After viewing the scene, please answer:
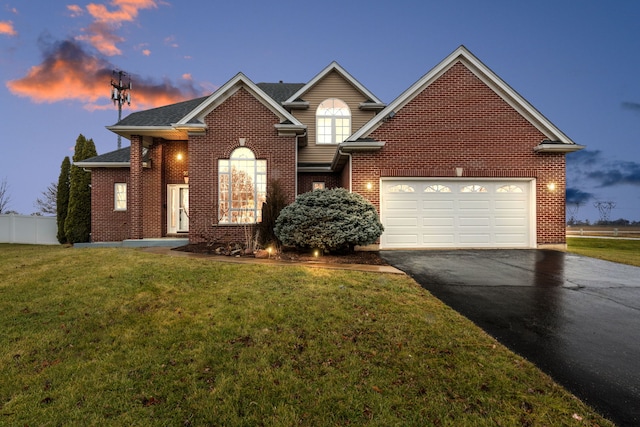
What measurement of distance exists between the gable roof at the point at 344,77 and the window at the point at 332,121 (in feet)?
3.60

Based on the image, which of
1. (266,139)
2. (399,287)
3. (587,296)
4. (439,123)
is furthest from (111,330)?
(439,123)

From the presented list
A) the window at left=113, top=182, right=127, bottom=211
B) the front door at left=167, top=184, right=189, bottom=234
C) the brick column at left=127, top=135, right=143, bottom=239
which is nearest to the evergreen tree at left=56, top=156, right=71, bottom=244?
the window at left=113, top=182, right=127, bottom=211

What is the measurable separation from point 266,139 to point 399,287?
868 centimetres

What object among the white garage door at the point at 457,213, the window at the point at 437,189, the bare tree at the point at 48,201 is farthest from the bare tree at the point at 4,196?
the window at the point at 437,189

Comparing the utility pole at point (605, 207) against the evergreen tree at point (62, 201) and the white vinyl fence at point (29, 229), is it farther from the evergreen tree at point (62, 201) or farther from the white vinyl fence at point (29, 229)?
the white vinyl fence at point (29, 229)

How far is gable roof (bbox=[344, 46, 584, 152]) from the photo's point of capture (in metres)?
10.9

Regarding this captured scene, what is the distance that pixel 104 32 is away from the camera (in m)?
19.0

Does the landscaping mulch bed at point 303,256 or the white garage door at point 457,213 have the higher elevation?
the white garage door at point 457,213

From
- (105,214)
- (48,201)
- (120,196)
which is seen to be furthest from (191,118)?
(48,201)

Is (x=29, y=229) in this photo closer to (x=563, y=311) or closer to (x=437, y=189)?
(x=437, y=189)

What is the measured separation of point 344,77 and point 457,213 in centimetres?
933

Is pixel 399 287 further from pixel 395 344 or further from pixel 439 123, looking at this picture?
pixel 439 123

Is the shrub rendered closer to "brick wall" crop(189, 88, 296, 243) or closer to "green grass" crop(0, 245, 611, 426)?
"brick wall" crop(189, 88, 296, 243)

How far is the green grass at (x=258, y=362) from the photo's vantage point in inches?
95.7
